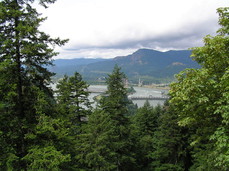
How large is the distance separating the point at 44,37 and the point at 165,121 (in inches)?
650

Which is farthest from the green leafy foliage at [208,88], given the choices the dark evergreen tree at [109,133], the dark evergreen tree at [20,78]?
the dark evergreen tree at [109,133]

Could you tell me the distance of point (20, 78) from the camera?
313 inches

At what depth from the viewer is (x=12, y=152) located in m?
7.12

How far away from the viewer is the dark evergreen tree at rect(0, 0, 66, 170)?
7.14m

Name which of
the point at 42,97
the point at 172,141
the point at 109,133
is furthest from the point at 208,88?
the point at 172,141

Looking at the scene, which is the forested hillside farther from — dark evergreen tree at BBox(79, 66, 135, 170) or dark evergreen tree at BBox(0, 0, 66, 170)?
dark evergreen tree at BBox(79, 66, 135, 170)

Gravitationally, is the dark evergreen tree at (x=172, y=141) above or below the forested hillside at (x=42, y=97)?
below

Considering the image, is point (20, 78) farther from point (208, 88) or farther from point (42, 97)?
point (208, 88)

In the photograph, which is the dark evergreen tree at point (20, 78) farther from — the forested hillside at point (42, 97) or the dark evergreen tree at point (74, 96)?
the dark evergreen tree at point (74, 96)

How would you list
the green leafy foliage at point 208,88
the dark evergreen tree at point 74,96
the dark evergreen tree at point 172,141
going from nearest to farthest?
the green leafy foliage at point 208,88 → the dark evergreen tree at point 74,96 → the dark evergreen tree at point 172,141

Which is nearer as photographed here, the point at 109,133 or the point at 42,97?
the point at 42,97

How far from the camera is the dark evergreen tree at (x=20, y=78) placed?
281 inches

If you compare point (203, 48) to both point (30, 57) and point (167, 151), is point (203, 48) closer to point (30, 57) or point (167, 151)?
point (30, 57)

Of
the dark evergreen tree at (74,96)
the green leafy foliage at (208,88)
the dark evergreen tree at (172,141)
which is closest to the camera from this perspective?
the green leafy foliage at (208,88)
